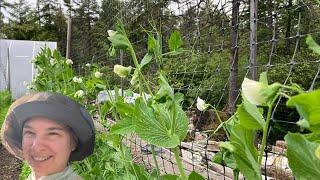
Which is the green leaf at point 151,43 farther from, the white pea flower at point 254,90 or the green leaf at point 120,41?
the white pea flower at point 254,90

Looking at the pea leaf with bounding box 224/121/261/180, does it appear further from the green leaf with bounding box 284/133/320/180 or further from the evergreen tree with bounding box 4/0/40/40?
the evergreen tree with bounding box 4/0/40/40

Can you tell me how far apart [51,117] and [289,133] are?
701mm

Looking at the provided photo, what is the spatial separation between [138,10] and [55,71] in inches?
26.6

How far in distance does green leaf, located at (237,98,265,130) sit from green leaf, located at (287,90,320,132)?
0.26 feet

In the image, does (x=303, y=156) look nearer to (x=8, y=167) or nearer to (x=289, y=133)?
(x=289, y=133)

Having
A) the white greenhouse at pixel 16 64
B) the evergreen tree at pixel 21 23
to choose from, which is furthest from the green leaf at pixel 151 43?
the evergreen tree at pixel 21 23

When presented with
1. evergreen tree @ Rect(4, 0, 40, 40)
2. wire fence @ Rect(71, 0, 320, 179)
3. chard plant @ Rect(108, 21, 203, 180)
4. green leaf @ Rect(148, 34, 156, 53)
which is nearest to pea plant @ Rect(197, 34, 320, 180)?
chard plant @ Rect(108, 21, 203, 180)

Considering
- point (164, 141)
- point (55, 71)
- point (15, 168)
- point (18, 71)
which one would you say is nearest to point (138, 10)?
point (55, 71)

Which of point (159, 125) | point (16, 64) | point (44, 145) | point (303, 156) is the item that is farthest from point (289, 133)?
point (16, 64)

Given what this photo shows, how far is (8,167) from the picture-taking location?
424cm

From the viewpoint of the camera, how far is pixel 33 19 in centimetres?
2327

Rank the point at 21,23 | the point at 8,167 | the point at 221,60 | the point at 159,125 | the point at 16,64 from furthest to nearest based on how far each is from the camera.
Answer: the point at 21,23 → the point at 16,64 → the point at 8,167 → the point at 221,60 → the point at 159,125

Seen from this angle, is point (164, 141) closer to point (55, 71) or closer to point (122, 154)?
point (122, 154)

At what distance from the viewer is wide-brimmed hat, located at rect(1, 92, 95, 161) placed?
1.00 metres
